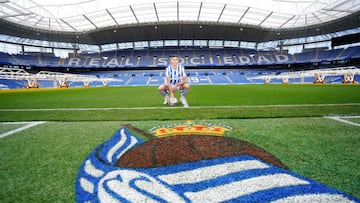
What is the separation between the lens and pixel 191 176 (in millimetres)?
1357

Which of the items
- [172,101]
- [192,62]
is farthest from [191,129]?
[192,62]

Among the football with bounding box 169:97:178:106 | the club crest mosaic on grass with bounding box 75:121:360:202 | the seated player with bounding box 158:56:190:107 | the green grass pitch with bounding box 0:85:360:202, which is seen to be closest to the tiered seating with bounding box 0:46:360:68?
the seated player with bounding box 158:56:190:107

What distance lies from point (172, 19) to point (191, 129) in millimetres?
35488

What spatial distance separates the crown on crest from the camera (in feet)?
8.02

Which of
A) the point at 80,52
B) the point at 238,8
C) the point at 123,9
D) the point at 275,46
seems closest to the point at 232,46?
the point at 275,46

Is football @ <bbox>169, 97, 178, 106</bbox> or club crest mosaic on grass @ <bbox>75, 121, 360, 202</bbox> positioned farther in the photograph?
football @ <bbox>169, 97, 178, 106</bbox>

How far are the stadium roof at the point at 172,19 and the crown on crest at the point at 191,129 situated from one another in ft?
92.2

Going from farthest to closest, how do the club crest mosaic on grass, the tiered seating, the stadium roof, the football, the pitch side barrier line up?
the pitch side barrier < the tiered seating < the stadium roof < the football < the club crest mosaic on grass

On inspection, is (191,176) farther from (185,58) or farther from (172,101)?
(185,58)

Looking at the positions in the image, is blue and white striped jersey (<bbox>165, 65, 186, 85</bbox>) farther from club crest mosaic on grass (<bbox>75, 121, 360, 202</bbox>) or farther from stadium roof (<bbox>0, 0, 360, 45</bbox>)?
stadium roof (<bbox>0, 0, 360, 45</bbox>)

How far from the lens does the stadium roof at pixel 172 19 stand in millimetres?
26163

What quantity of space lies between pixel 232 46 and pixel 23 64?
49114 millimetres

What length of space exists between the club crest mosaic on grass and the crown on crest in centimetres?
40

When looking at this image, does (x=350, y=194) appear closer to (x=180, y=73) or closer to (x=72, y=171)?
(x=72, y=171)
